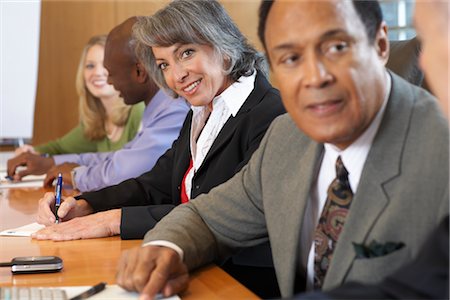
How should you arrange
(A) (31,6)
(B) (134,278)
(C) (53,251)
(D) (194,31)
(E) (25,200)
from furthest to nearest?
(A) (31,6), (E) (25,200), (D) (194,31), (C) (53,251), (B) (134,278)

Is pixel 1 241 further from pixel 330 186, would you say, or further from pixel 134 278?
pixel 330 186

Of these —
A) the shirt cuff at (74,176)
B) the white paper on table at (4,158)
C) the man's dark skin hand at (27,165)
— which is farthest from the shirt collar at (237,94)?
the white paper on table at (4,158)

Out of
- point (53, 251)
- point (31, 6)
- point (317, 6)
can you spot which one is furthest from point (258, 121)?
point (31, 6)

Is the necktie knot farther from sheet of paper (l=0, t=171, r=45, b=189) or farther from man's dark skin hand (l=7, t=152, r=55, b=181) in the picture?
man's dark skin hand (l=7, t=152, r=55, b=181)

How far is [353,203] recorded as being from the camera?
136cm

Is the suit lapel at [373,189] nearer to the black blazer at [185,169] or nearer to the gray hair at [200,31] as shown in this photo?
the black blazer at [185,169]

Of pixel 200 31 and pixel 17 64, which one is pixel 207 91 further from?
pixel 17 64

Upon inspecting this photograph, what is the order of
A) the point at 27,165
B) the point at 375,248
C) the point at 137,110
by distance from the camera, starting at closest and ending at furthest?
1. the point at 375,248
2. the point at 27,165
3. the point at 137,110

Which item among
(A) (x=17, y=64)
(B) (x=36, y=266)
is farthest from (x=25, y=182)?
(B) (x=36, y=266)

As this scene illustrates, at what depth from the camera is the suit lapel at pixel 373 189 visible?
134 cm

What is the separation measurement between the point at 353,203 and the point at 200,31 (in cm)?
116

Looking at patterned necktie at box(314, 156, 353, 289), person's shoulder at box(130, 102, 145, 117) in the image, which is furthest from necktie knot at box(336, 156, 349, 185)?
person's shoulder at box(130, 102, 145, 117)

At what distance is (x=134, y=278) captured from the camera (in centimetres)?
147

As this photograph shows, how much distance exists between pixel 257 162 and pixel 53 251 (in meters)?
0.60
